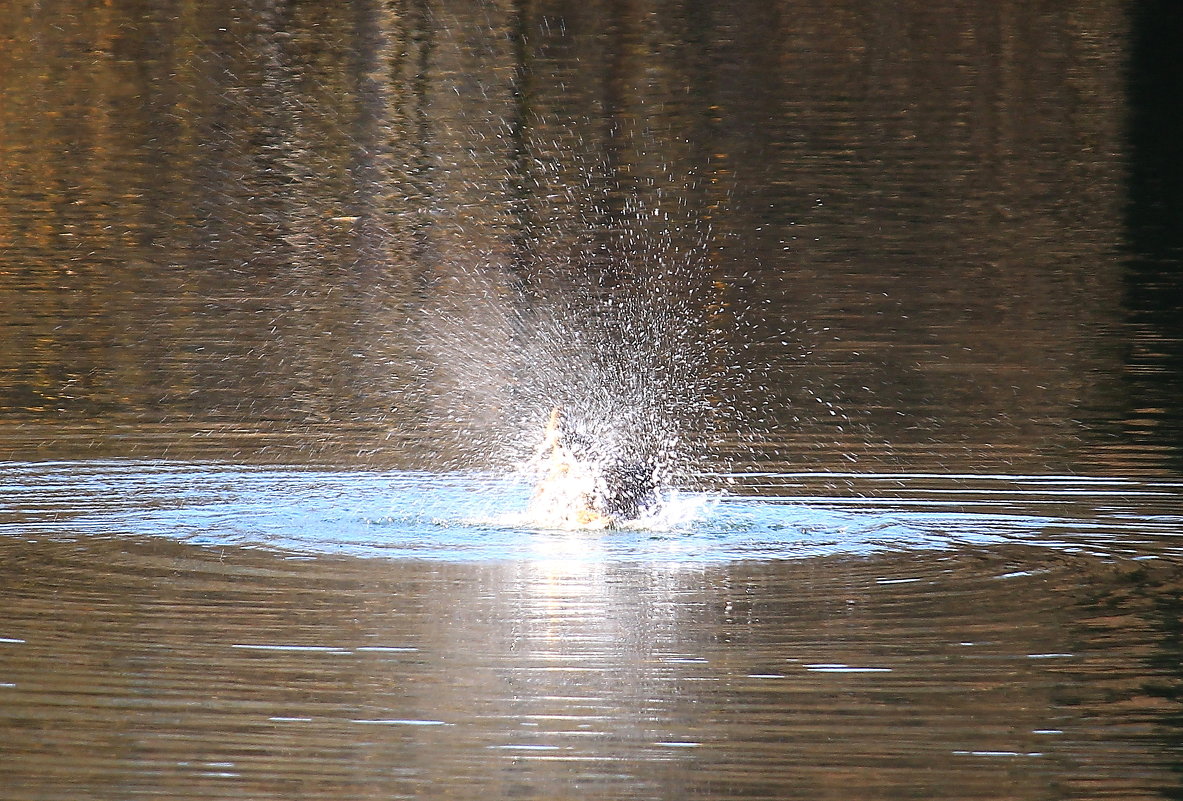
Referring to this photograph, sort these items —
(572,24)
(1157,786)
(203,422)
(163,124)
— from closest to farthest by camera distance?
1. (1157,786)
2. (203,422)
3. (163,124)
4. (572,24)

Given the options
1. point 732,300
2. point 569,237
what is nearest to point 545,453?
point 732,300

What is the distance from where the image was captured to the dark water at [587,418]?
317 inches

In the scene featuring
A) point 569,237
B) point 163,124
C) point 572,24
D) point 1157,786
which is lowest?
point 1157,786

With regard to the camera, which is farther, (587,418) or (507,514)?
(587,418)

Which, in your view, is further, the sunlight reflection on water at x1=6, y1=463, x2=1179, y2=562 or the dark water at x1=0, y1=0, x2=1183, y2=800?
the sunlight reflection on water at x1=6, y1=463, x2=1179, y2=562

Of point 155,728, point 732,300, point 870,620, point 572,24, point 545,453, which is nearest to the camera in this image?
point 155,728

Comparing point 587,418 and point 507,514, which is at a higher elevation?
point 587,418

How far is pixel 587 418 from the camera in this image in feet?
45.6

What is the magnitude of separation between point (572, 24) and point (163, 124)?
1473cm

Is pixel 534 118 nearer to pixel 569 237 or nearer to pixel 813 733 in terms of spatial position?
pixel 569 237

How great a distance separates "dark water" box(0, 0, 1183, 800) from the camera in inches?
317

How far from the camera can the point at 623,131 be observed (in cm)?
3312

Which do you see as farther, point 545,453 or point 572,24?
point 572,24

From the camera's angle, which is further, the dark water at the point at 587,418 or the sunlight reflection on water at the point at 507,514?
the sunlight reflection on water at the point at 507,514
